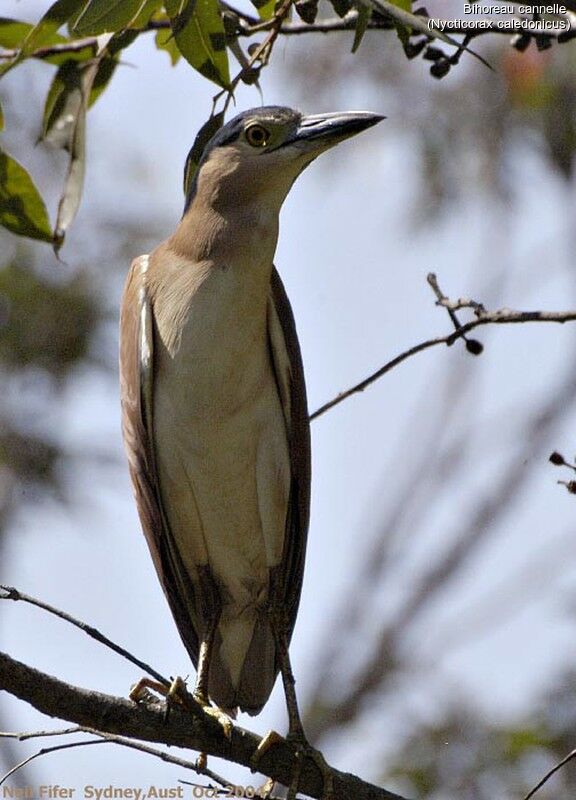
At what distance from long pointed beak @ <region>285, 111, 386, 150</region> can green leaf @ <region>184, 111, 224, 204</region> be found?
0.44 meters

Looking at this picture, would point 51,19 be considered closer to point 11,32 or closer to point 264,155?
point 11,32

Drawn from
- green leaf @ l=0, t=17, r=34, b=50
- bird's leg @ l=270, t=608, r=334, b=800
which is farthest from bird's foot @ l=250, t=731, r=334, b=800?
green leaf @ l=0, t=17, r=34, b=50

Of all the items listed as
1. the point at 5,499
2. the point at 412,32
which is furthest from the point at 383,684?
the point at 412,32

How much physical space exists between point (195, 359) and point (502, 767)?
8.90ft

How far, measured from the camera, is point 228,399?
11.1 feet

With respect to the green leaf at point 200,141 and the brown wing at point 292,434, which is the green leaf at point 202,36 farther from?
the brown wing at point 292,434

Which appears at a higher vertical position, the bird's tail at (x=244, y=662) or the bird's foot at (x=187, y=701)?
the bird's tail at (x=244, y=662)

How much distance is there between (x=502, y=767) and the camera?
5180 millimetres

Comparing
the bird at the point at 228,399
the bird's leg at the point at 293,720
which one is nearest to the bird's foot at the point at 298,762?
the bird's leg at the point at 293,720

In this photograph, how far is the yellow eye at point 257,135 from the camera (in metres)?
3.53

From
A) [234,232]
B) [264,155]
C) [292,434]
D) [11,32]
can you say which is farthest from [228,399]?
[11,32]

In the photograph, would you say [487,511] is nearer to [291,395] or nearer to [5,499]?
[5,499]

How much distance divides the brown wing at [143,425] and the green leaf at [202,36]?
0.97 meters

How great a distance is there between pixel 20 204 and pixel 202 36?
72 cm
